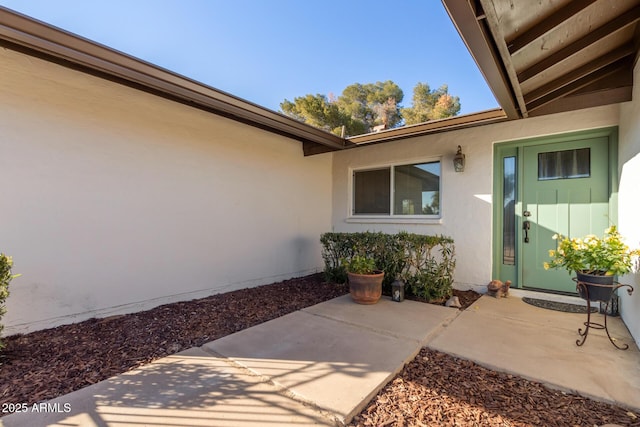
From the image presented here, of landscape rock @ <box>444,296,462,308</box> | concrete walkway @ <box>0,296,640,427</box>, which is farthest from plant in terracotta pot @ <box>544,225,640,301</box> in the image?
landscape rock @ <box>444,296,462,308</box>

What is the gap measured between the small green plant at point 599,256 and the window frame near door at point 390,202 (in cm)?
207

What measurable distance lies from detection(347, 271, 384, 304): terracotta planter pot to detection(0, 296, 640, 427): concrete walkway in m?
0.40

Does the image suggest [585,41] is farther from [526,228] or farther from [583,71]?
[526,228]

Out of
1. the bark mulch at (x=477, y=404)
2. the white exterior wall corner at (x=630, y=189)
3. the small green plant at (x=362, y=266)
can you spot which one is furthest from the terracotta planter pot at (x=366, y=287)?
the white exterior wall corner at (x=630, y=189)

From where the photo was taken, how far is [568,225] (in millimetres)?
3836

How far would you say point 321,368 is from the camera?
217 cm

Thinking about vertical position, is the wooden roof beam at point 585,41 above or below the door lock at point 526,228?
above

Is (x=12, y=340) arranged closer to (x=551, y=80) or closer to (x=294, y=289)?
(x=294, y=289)

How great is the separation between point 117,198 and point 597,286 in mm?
4942

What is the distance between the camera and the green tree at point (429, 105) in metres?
11.7

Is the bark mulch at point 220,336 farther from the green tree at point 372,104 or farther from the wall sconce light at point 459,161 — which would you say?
the green tree at point 372,104

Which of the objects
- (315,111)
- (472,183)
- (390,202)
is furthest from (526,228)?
(315,111)

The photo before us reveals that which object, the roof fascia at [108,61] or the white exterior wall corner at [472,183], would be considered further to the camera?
the white exterior wall corner at [472,183]

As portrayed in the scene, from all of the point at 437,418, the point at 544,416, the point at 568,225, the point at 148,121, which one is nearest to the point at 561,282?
the point at 568,225
